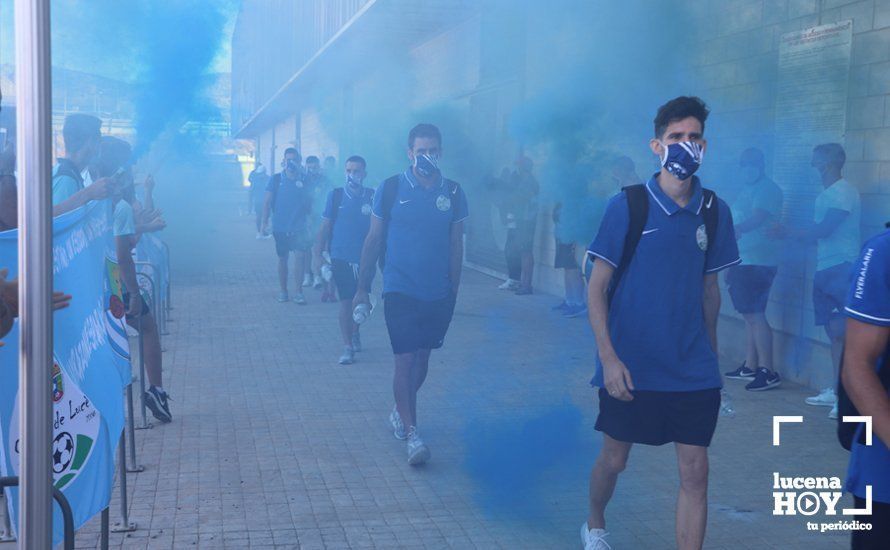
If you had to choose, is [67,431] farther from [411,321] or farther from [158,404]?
[158,404]

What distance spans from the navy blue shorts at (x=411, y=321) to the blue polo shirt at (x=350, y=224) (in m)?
2.89

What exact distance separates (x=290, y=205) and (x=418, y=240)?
22.1ft

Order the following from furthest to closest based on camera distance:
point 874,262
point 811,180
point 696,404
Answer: point 811,180 < point 696,404 < point 874,262

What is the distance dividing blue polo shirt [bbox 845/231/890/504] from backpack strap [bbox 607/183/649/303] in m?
1.00

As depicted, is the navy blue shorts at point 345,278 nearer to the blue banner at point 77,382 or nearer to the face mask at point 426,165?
the face mask at point 426,165

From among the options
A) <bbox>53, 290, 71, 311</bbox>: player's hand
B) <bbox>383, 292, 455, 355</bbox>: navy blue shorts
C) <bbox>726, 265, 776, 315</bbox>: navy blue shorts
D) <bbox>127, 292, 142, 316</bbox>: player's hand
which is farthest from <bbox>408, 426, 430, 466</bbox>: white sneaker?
<bbox>726, 265, 776, 315</bbox>: navy blue shorts

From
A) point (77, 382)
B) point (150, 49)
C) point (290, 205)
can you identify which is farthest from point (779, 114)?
point (290, 205)

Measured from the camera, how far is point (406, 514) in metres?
4.38

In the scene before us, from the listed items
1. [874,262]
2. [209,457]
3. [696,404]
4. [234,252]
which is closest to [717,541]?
[696,404]

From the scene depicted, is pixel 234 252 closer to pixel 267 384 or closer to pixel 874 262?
pixel 267 384

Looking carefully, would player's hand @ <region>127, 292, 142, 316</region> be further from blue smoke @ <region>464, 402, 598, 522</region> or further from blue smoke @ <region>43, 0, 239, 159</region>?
blue smoke @ <region>464, 402, 598, 522</region>

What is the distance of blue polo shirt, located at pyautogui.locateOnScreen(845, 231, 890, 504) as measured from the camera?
2.32m

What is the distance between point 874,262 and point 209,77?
26.3 ft

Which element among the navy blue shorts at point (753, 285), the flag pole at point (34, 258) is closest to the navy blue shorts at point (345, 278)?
the navy blue shorts at point (753, 285)
